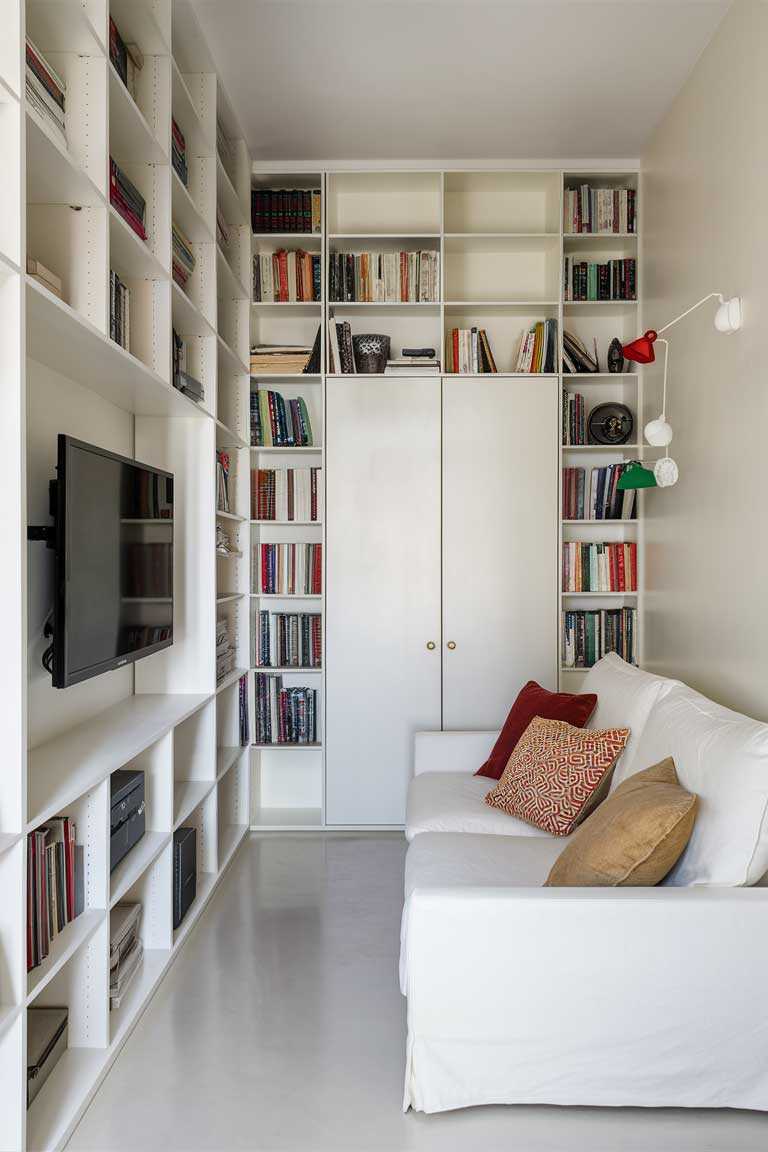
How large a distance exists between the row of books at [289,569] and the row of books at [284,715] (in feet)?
1.42

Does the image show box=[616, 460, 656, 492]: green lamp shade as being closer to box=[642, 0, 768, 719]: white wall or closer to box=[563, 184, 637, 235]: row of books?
box=[642, 0, 768, 719]: white wall

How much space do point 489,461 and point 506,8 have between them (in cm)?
171

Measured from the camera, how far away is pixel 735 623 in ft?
8.65

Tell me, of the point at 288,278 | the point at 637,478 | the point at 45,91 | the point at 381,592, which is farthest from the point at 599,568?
the point at 45,91

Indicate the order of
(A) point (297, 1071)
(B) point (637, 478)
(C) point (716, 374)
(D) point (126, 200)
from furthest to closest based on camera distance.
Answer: (B) point (637, 478) < (C) point (716, 374) < (D) point (126, 200) < (A) point (297, 1071)

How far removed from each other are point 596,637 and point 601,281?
1.64m

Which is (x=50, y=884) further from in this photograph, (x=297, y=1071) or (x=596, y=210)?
(x=596, y=210)

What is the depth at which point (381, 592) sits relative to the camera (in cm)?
378

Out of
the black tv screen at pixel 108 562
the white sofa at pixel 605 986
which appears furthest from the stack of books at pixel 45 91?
the white sofa at pixel 605 986

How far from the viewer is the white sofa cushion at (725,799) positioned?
1779 millimetres

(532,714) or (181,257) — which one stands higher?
(181,257)

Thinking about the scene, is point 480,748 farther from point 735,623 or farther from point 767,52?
point 767,52

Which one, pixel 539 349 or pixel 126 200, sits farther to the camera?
pixel 539 349

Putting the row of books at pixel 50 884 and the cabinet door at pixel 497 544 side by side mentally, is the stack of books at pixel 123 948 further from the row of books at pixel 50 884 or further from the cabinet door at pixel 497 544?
the cabinet door at pixel 497 544
